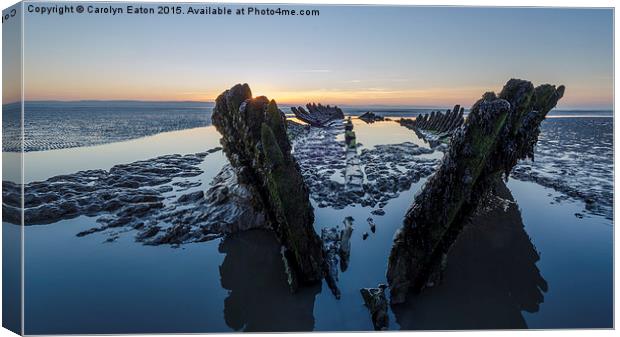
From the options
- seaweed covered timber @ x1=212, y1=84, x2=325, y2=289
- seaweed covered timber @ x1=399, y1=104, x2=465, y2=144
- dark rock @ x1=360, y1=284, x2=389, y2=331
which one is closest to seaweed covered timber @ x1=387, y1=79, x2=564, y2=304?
dark rock @ x1=360, y1=284, x2=389, y2=331

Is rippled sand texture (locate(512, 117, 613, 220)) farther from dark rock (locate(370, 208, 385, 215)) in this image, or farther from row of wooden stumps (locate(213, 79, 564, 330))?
dark rock (locate(370, 208, 385, 215))

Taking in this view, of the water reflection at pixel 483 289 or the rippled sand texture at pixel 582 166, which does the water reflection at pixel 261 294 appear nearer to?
the water reflection at pixel 483 289

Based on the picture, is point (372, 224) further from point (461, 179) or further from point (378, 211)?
point (461, 179)

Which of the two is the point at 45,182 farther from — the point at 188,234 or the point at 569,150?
the point at 569,150

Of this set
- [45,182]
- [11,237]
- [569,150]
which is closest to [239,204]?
[11,237]

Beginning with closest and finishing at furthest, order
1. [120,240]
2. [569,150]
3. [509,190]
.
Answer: [120,240] → [509,190] → [569,150]

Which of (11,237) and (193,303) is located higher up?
(11,237)
